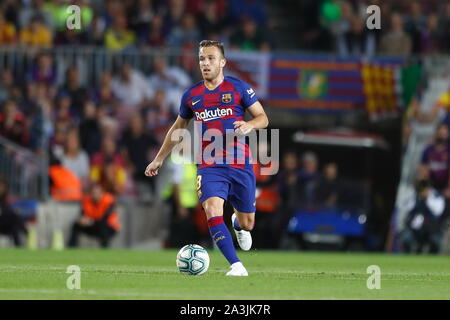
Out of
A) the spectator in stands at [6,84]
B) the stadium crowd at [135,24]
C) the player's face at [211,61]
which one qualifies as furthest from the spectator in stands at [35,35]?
the player's face at [211,61]

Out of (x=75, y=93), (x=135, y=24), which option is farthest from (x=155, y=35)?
(x=75, y=93)

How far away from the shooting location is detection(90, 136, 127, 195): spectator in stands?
942 inches

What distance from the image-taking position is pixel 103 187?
23.7 metres

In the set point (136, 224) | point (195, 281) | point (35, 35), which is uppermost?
point (35, 35)

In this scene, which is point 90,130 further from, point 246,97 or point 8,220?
point 246,97

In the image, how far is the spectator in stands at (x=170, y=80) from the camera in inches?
1025

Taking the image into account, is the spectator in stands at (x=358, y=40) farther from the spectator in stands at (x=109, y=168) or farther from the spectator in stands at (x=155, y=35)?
the spectator in stands at (x=109, y=168)

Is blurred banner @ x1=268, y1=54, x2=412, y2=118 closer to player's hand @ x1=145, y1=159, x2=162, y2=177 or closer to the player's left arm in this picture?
player's hand @ x1=145, y1=159, x2=162, y2=177

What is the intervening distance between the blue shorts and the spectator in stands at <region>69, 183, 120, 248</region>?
9.01m

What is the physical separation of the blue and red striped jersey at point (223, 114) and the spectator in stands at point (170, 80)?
477 inches

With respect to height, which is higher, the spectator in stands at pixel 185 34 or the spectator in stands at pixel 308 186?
the spectator in stands at pixel 185 34

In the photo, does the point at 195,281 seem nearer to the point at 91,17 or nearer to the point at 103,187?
the point at 103,187
